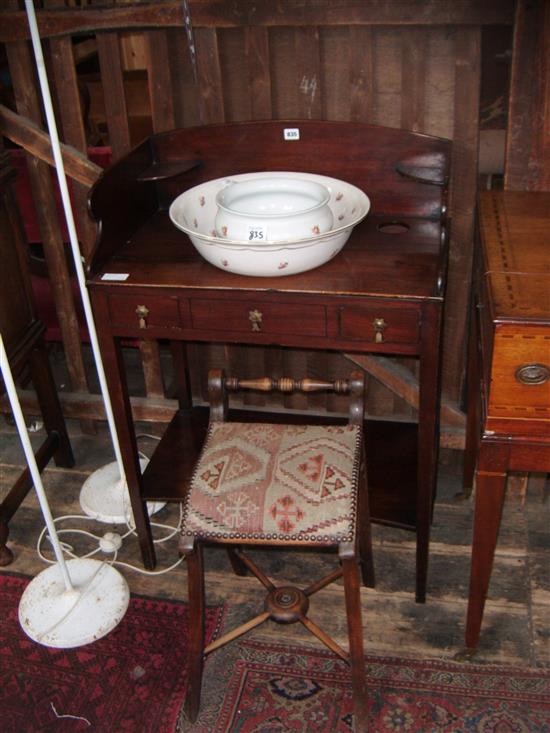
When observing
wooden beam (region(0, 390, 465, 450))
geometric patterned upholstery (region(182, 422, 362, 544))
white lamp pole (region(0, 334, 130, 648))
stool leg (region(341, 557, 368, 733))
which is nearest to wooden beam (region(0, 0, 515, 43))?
white lamp pole (region(0, 334, 130, 648))

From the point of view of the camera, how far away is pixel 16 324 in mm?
2270

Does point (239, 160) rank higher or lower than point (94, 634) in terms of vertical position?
higher

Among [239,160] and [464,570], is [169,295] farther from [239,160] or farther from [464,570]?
[464,570]

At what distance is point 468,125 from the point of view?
1.98 metres

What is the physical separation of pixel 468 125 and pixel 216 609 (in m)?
1.38

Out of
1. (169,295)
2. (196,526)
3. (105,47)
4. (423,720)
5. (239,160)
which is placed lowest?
(423,720)

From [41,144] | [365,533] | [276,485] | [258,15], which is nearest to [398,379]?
[365,533]

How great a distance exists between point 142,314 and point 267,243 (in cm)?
35

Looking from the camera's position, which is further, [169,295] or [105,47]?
[105,47]

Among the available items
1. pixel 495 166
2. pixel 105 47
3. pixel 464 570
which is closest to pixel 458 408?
pixel 464 570

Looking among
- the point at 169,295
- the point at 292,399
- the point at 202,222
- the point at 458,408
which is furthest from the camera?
the point at 292,399

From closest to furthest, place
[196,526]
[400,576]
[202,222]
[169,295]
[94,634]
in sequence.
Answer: [196,526] → [169,295] → [202,222] → [94,634] → [400,576]

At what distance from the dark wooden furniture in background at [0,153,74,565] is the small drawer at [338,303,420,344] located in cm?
102

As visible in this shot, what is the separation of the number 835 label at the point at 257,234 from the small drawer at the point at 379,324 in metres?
0.22
